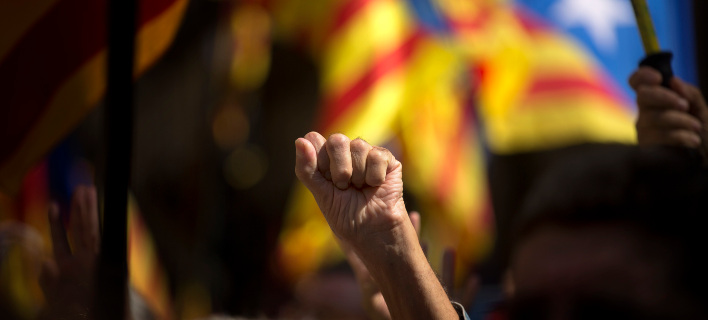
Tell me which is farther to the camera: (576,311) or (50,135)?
(576,311)

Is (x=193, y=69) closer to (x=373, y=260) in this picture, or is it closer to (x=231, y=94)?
(x=231, y=94)

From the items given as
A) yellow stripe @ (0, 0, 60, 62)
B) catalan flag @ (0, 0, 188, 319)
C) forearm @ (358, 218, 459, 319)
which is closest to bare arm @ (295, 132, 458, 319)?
forearm @ (358, 218, 459, 319)

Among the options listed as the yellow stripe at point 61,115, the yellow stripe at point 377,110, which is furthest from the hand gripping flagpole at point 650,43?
the yellow stripe at point 61,115

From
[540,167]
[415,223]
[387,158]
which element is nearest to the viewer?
[387,158]

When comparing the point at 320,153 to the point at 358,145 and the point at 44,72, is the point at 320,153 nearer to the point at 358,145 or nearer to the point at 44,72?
the point at 358,145

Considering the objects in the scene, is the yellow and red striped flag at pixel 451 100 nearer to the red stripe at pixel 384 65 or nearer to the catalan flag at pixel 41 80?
the red stripe at pixel 384 65

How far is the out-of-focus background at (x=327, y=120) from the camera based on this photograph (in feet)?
5.00

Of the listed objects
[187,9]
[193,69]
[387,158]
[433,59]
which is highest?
[187,9]

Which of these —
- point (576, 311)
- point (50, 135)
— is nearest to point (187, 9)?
point (50, 135)

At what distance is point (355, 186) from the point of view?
0.77 m

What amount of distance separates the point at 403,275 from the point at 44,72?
695mm

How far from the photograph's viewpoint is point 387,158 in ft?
2.44

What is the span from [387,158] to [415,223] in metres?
0.29

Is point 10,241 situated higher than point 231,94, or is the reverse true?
point 231,94
